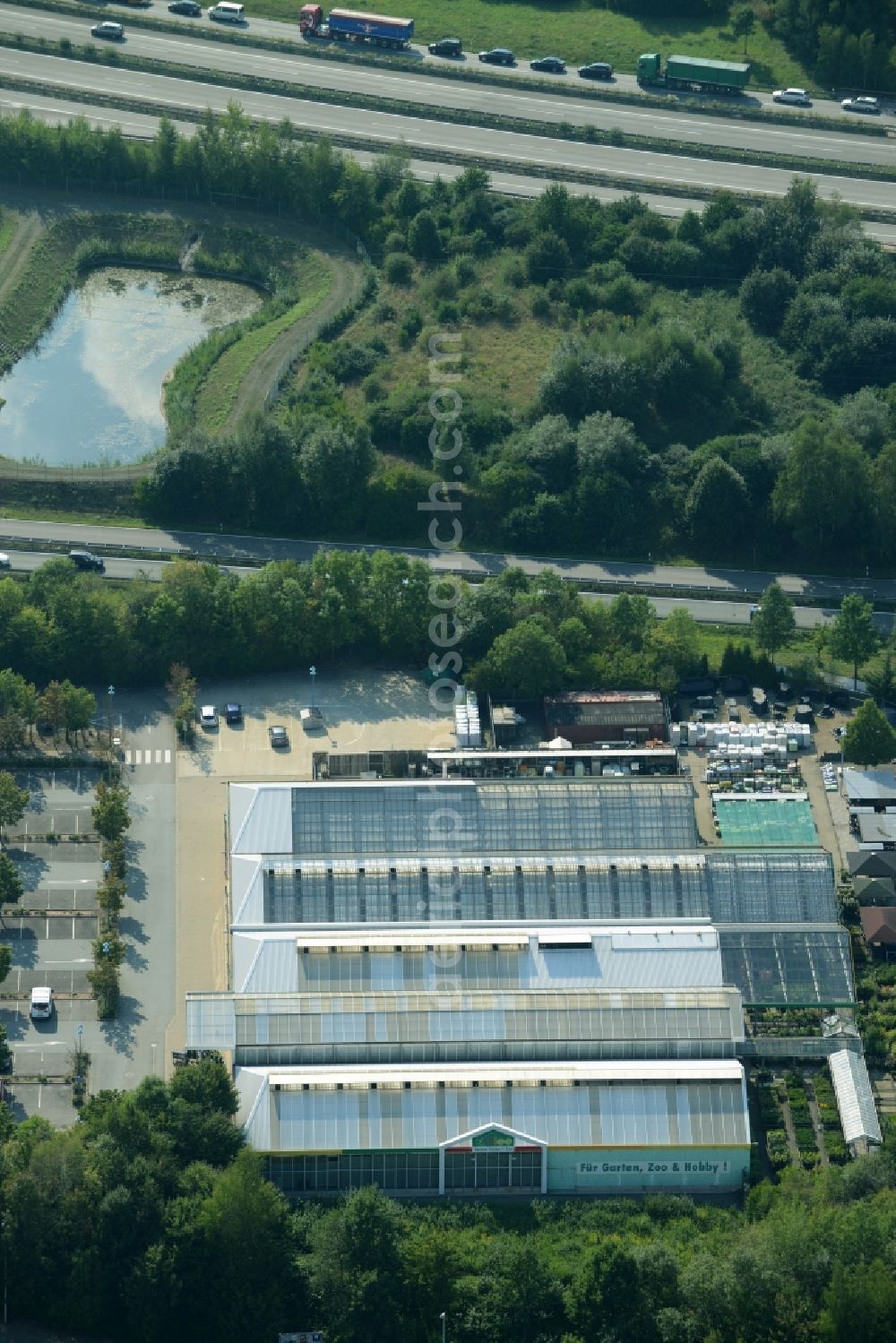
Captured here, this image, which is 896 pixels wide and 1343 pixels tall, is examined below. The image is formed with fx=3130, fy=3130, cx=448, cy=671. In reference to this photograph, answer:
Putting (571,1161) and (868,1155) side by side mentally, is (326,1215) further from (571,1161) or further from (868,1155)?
(868,1155)

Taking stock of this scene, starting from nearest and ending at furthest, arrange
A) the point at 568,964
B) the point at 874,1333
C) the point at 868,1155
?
the point at 874,1333 < the point at 868,1155 < the point at 568,964

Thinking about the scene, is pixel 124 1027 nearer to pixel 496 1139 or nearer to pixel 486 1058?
pixel 486 1058

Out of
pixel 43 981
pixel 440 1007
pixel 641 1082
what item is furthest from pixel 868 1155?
pixel 43 981

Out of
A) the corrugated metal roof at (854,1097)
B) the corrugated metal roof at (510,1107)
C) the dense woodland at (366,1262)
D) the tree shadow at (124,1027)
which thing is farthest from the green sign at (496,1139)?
the tree shadow at (124,1027)

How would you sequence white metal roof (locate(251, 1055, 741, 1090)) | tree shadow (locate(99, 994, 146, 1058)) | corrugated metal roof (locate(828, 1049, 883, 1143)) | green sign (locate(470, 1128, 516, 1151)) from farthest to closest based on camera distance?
1. tree shadow (locate(99, 994, 146, 1058))
2. corrugated metal roof (locate(828, 1049, 883, 1143))
3. white metal roof (locate(251, 1055, 741, 1090))
4. green sign (locate(470, 1128, 516, 1151))

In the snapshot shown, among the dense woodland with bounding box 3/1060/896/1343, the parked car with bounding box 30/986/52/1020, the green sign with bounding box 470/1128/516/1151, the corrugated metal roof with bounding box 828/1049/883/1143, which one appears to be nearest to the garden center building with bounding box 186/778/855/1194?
the green sign with bounding box 470/1128/516/1151

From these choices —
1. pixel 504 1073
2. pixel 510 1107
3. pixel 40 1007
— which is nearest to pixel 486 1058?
pixel 504 1073

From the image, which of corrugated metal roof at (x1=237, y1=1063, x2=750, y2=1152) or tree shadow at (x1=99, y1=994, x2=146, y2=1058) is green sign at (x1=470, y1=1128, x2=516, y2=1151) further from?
tree shadow at (x1=99, y1=994, x2=146, y2=1058)
